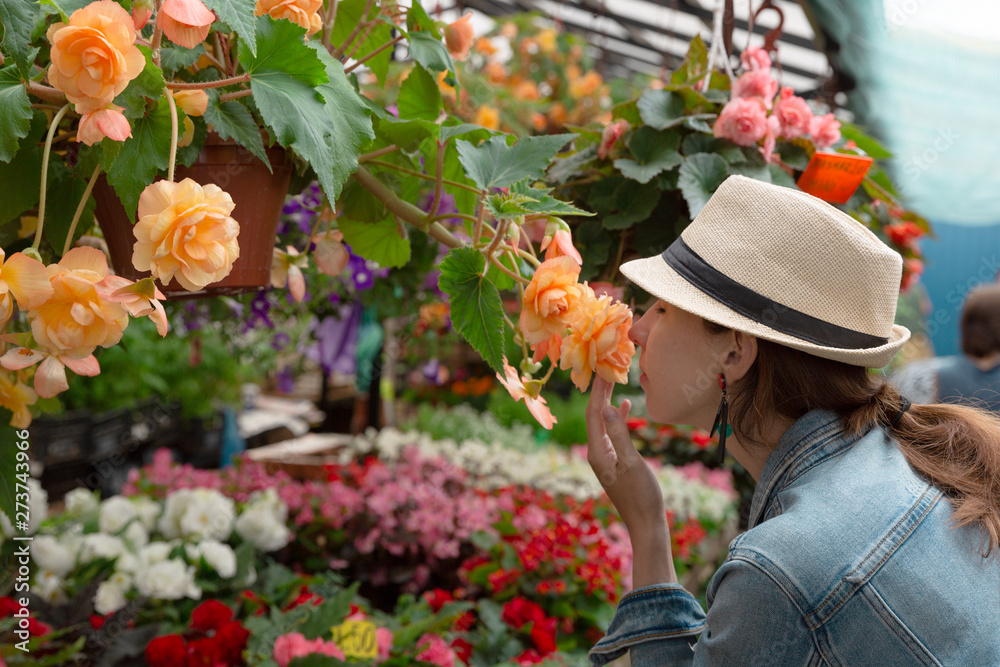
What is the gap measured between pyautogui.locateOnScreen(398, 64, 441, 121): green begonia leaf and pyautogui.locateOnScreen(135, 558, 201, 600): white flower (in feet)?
3.73

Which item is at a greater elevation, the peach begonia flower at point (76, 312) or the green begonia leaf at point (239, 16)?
the green begonia leaf at point (239, 16)

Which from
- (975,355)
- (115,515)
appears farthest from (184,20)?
(975,355)

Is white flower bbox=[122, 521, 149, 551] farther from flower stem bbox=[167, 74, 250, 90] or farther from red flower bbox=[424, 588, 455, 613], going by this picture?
flower stem bbox=[167, 74, 250, 90]

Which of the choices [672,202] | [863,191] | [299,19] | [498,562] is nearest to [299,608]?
[498,562]

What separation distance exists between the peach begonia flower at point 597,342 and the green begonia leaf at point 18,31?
0.46 meters

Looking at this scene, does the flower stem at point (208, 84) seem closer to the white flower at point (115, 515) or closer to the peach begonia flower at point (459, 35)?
the peach begonia flower at point (459, 35)

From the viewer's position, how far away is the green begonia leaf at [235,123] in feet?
1.90

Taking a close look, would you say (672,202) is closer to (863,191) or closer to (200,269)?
(863,191)

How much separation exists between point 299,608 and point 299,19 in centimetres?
118

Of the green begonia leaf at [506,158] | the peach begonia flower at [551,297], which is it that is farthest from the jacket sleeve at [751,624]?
the green begonia leaf at [506,158]

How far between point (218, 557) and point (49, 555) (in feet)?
1.08

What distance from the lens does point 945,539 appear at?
0.71m

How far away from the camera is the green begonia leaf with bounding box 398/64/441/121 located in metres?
0.85

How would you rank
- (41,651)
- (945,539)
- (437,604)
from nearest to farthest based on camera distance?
(945,539) < (41,651) < (437,604)
